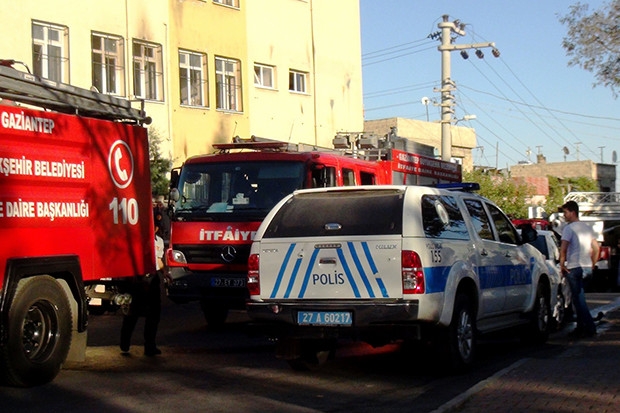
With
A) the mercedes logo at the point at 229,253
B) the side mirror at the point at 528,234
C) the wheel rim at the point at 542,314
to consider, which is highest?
the side mirror at the point at 528,234

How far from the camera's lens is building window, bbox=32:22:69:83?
22.8 meters

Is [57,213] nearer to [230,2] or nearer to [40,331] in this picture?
[40,331]

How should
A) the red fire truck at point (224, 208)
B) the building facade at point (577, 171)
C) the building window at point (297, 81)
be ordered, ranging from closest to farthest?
the red fire truck at point (224, 208) → the building window at point (297, 81) → the building facade at point (577, 171)

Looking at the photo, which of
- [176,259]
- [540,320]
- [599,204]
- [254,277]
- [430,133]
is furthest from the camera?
[430,133]

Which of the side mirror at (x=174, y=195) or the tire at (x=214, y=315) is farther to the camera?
the tire at (x=214, y=315)

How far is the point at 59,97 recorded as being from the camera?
10.1m

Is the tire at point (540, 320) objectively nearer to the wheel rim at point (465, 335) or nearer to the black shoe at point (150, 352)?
the wheel rim at point (465, 335)

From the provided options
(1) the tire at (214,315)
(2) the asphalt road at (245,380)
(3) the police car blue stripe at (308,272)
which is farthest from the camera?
(1) the tire at (214,315)

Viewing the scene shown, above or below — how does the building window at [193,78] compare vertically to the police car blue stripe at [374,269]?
above

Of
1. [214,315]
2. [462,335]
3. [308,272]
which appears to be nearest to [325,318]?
[308,272]

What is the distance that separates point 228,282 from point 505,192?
38531 millimetres

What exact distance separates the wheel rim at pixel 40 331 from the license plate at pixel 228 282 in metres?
4.09

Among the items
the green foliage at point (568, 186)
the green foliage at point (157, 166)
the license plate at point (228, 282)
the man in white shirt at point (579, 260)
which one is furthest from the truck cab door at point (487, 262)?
the green foliage at point (568, 186)

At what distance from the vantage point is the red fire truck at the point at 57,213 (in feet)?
29.8
